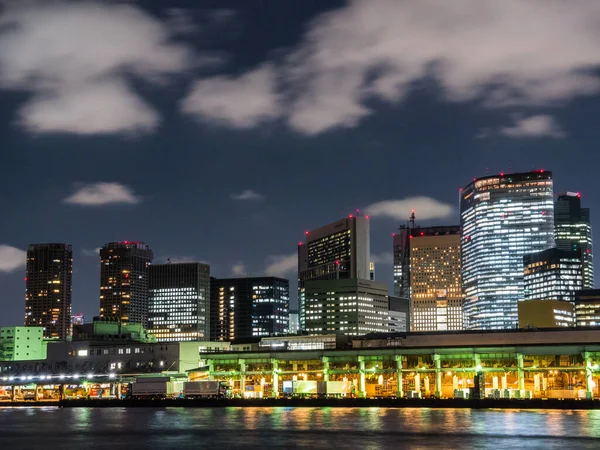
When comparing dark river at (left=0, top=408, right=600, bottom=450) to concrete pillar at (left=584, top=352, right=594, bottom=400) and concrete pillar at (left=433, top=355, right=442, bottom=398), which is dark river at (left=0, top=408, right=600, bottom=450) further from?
concrete pillar at (left=433, top=355, right=442, bottom=398)

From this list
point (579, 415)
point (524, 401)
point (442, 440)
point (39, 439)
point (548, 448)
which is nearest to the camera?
point (548, 448)

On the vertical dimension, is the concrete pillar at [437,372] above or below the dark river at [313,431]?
above

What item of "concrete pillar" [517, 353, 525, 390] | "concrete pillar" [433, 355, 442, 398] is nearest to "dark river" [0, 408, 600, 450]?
"concrete pillar" [517, 353, 525, 390]

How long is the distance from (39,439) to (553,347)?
113284 mm

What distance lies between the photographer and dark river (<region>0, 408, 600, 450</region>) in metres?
106

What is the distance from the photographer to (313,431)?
123 metres

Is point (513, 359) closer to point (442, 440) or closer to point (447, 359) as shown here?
point (447, 359)

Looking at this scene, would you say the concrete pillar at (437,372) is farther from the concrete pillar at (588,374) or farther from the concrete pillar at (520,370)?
the concrete pillar at (588,374)

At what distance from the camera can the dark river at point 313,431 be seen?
347ft

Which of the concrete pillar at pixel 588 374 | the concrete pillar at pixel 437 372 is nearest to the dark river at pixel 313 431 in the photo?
the concrete pillar at pixel 588 374

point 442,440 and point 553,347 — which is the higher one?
point 553,347

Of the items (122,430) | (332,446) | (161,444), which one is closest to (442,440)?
(332,446)

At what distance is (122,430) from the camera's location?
5236 inches

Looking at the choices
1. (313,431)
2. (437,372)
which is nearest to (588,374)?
(437,372)
